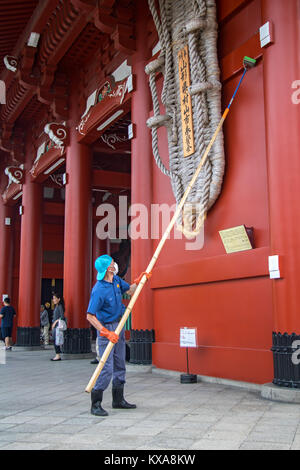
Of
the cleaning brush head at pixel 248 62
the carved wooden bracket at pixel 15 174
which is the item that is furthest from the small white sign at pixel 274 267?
the carved wooden bracket at pixel 15 174

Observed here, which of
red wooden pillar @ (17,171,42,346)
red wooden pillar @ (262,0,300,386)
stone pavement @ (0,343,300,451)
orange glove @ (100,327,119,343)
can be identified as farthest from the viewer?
red wooden pillar @ (17,171,42,346)

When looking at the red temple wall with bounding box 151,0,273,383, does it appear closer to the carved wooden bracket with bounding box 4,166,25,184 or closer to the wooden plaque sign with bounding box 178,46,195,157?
the wooden plaque sign with bounding box 178,46,195,157

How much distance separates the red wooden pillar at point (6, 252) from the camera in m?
15.1

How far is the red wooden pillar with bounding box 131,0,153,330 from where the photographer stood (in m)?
6.88

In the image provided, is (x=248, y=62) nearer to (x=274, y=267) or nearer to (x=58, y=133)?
(x=274, y=267)

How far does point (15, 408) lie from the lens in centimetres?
440

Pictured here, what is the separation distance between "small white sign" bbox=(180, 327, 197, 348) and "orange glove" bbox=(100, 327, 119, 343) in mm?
1893

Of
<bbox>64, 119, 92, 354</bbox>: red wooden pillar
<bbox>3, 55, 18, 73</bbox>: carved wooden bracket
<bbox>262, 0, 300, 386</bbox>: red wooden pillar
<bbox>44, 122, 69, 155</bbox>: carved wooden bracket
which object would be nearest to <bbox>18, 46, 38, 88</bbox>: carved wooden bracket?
<bbox>3, 55, 18, 73</bbox>: carved wooden bracket

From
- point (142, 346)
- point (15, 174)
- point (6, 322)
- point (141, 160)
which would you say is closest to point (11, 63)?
A: point (15, 174)

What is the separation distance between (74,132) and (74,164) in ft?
2.30
